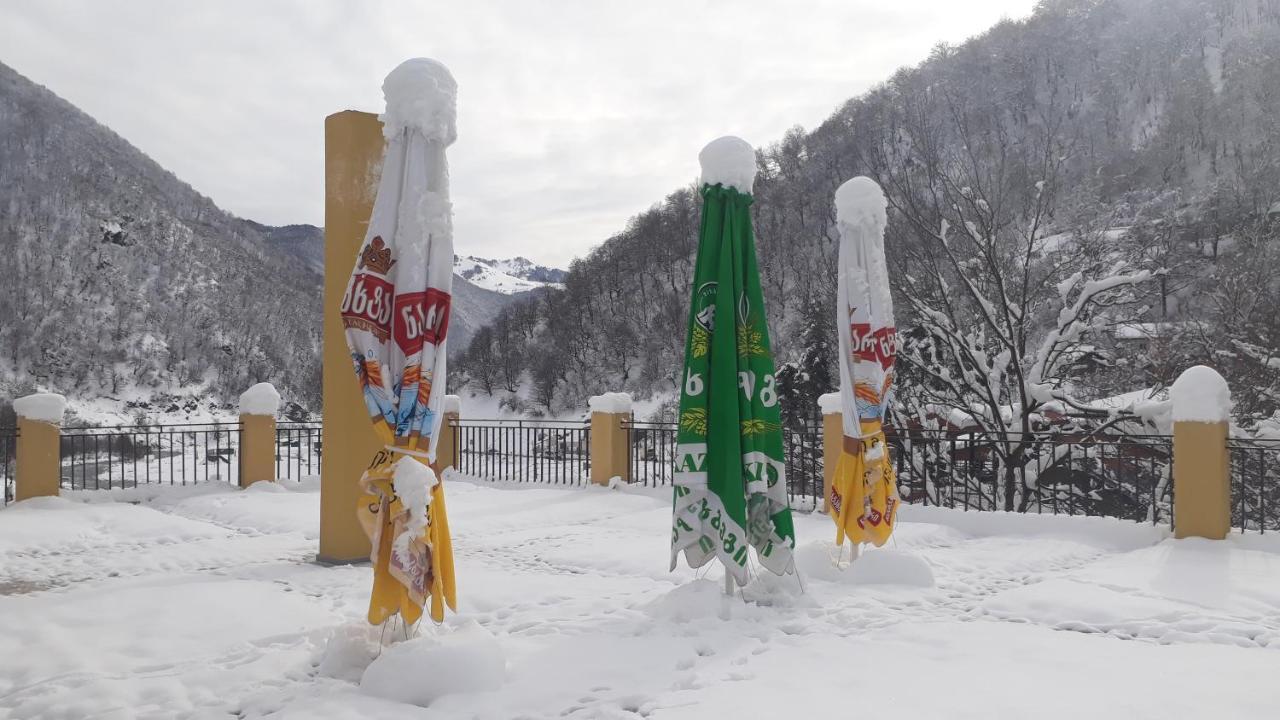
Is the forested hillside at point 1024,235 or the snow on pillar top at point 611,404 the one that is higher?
the forested hillside at point 1024,235

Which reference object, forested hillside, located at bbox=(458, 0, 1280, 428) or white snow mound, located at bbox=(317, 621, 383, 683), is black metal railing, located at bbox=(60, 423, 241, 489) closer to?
white snow mound, located at bbox=(317, 621, 383, 683)

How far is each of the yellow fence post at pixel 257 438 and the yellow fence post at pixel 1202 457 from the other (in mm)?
10482

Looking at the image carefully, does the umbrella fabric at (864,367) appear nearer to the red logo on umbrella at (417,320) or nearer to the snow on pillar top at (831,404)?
the snow on pillar top at (831,404)

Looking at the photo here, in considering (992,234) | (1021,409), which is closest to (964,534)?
(1021,409)

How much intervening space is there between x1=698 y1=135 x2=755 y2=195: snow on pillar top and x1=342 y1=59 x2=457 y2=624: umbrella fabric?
5.91ft

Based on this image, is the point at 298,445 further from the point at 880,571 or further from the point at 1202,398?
the point at 1202,398

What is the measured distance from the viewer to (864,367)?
5.73 meters

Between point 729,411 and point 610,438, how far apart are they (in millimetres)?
5991

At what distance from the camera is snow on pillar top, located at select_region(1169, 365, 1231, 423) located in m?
6.51

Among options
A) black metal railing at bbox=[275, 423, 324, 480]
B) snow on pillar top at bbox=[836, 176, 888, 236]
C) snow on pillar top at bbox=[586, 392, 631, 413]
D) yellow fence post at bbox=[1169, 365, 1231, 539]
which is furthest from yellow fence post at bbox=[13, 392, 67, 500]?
yellow fence post at bbox=[1169, 365, 1231, 539]

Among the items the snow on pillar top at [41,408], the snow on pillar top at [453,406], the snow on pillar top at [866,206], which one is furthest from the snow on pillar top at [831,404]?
the snow on pillar top at [41,408]

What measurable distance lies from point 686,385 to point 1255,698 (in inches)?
122

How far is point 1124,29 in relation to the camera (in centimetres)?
7269

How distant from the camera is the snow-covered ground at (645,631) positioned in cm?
310
